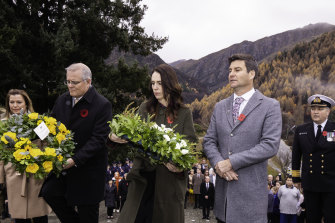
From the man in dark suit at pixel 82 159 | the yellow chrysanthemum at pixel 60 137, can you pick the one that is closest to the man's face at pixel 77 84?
the man in dark suit at pixel 82 159

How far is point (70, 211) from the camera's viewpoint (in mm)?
3611

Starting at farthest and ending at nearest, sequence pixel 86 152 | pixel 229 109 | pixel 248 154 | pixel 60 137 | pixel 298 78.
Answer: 1. pixel 298 78
2. pixel 86 152
3. pixel 60 137
4. pixel 229 109
5. pixel 248 154

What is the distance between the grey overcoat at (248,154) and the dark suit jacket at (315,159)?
5.33 feet

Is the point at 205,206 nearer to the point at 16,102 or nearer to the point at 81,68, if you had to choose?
the point at 16,102

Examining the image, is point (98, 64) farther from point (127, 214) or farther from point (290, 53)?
point (290, 53)

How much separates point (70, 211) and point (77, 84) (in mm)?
1475

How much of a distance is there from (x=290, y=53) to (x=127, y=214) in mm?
138001

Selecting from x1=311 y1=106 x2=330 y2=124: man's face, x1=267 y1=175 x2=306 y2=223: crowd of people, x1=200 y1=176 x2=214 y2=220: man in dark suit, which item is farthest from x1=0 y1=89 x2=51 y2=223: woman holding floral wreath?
x1=200 y1=176 x2=214 y2=220: man in dark suit

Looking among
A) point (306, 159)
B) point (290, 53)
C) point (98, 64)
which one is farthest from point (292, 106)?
point (306, 159)

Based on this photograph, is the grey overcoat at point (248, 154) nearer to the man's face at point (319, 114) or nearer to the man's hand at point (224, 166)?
the man's hand at point (224, 166)

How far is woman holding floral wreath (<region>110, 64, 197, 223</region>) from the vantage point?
3.32m

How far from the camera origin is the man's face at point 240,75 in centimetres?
313

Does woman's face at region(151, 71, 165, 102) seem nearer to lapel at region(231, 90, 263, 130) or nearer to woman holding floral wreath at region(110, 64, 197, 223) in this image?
woman holding floral wreath at region(110, 64, 197, 223)

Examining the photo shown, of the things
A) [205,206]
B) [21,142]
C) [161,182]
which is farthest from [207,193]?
[21,142]
